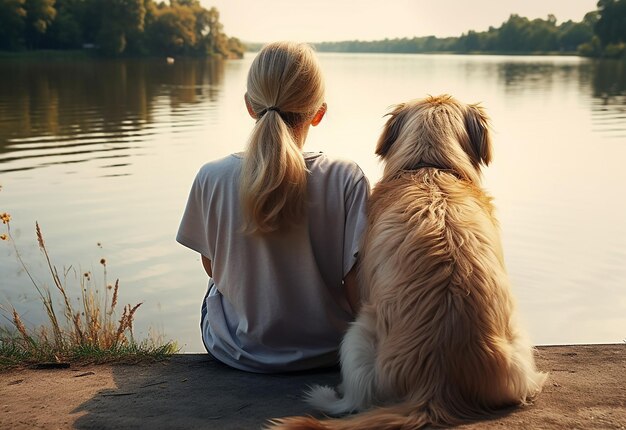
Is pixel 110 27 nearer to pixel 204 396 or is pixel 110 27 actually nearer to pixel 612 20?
pixel 612 20

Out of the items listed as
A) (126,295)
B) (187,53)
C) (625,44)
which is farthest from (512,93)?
(187,53)

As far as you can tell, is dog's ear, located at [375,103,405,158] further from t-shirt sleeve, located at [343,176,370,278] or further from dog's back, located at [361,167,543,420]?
dog's back, located at [361,167,543,420]

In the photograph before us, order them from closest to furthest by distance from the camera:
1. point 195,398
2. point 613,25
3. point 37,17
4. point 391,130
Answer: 1. point 195,398
2. point 391,130
3. point 37,17
4. point 613,25

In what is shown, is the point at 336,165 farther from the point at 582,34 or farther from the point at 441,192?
the point at 582,34

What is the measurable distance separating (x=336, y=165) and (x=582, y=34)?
12078cm

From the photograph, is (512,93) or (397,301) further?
(512,93)

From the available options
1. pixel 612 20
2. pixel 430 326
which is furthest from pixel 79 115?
pixel 612 20

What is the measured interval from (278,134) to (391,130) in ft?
3.34

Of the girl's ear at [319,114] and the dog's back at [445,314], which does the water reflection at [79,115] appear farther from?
the dog's back at [445,314]

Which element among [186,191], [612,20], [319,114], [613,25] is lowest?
[186,191]

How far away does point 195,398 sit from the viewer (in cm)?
417

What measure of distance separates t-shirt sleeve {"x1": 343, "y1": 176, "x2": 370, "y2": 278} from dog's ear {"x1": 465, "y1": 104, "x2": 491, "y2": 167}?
79 cm

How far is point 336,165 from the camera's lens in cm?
436

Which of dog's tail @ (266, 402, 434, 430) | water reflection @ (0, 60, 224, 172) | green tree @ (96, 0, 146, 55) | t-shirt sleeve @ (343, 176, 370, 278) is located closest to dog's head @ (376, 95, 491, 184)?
t-shirt sleeve @ (343, 176, 370, 278)
